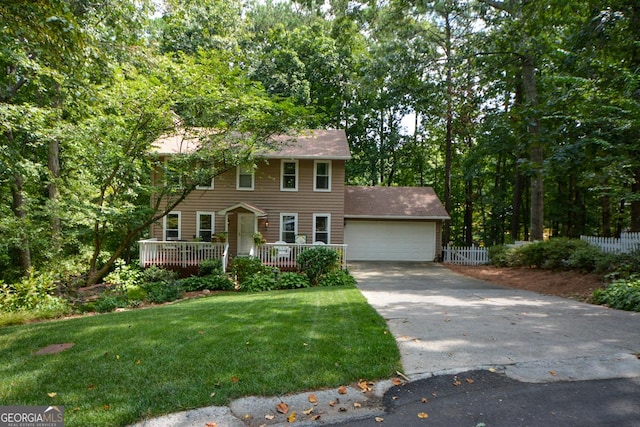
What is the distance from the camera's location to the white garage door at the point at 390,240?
18594 mm

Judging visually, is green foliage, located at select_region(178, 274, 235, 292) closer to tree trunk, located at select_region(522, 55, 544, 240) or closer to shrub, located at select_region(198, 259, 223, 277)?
shrub, located at select_region(198, 259, 223, 277)

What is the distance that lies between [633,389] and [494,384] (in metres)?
1.20

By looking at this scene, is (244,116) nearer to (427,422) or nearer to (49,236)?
(49,236)

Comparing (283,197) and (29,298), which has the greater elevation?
(283,197)

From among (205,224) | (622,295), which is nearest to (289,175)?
(205,224)

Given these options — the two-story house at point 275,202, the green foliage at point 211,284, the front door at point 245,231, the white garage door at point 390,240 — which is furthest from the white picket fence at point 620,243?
the front door at point 245,231

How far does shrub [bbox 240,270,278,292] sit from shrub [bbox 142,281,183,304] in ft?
6.62

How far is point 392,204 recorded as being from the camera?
19375 mm

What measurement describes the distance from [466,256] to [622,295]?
10.9 metres

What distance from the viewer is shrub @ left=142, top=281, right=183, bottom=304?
33.6 feet

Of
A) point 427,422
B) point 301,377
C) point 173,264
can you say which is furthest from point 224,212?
point 427,422

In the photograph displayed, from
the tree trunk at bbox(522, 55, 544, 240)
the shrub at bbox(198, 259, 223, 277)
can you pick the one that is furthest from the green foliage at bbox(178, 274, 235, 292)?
the tree trunk at bbox(522, 55, 544, 240)

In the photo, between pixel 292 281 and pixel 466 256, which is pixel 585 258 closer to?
pixel 466 256

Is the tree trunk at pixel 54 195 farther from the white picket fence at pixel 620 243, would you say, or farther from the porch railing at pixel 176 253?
the white picket fence at pixel 620 243
